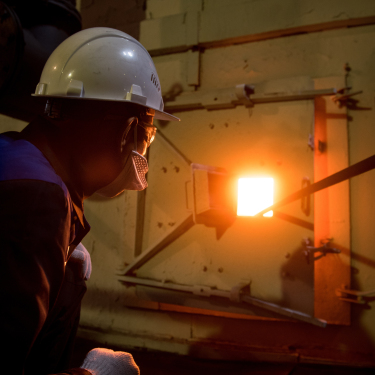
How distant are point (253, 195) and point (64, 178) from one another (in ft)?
5.70

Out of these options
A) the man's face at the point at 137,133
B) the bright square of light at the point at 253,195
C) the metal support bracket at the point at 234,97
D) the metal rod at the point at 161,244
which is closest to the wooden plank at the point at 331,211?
the metal support bracket at the point at 234,97

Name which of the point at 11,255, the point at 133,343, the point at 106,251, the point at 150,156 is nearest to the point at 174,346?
the point at 133,343

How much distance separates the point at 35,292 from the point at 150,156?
7.31ft

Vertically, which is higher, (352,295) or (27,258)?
(27,258)

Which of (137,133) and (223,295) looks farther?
(223,295)

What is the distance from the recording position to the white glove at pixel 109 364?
1.10m

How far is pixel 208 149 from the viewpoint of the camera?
269 centimetres

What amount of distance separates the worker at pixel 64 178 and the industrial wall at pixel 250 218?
4.01 ft

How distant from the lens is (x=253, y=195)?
8.24ft

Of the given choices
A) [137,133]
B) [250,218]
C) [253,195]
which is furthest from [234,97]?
[137,133]

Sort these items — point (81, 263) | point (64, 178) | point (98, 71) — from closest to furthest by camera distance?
point (64, 178)
point (98, 71)
point (81, 263)

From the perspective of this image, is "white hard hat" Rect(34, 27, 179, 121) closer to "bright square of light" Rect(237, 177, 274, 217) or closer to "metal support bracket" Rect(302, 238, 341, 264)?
"bright square of light" Rect(237, 177, 274, 217)

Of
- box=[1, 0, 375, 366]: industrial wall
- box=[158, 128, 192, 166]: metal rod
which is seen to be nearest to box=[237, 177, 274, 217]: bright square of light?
box=[1, 0, 375, 366]: industrial wall

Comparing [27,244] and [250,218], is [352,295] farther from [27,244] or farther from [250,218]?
[27,244]
